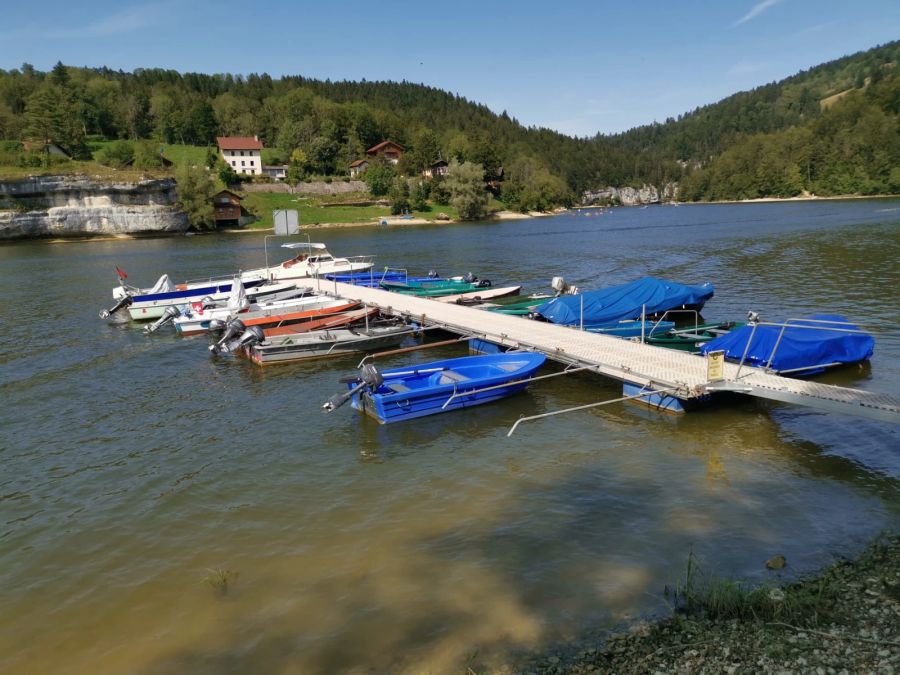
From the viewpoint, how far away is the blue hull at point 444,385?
17.0 m

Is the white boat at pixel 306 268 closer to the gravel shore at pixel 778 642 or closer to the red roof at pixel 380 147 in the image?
the gravel shore at pixel 778 642

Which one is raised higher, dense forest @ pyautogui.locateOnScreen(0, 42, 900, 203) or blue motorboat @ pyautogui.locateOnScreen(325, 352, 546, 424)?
dense forest @ pyautogui.locateOnScreen(0, 42, 900, 203)

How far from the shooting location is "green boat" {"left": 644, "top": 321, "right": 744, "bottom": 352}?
22422 millimetres

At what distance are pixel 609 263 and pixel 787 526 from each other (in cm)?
4462

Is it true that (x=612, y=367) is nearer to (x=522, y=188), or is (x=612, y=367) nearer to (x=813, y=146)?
(x=522, y=188)

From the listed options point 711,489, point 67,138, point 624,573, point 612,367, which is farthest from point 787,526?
point 67,138

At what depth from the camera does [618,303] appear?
87.5ft

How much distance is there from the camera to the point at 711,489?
41.6 ft

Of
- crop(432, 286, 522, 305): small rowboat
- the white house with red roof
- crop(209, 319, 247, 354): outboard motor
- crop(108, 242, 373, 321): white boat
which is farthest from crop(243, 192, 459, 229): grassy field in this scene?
crop(209, 319, 247, 354): outboard motor

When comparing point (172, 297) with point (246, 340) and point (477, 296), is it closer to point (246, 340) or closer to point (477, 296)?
point (246, 340)

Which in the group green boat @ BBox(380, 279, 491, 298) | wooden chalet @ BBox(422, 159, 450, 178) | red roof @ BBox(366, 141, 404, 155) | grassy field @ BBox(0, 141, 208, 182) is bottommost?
green boat @ BBox(380, 279, 491, 298)

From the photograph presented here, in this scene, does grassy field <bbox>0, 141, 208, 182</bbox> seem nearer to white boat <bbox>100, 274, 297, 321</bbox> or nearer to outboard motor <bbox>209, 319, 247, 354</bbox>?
white boat <bbox>100, 274, 297, 321</bbox>

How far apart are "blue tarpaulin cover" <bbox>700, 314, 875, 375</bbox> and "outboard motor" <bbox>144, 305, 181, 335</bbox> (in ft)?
85.9

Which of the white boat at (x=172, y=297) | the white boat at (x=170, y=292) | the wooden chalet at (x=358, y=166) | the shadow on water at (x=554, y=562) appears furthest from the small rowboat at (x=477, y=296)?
the wooden chalet at (x=358, y=166)
